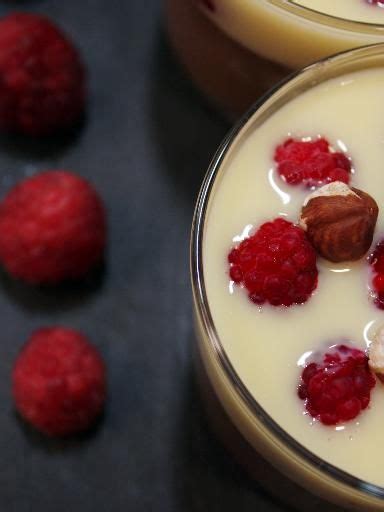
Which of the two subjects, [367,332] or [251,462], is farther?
[251,462]

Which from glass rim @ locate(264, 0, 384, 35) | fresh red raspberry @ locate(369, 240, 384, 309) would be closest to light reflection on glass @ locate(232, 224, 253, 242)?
fresh red raspberry @ locate(369, 240, 384, 309)

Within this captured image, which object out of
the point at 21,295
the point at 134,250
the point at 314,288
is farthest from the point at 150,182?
the point at 314,288

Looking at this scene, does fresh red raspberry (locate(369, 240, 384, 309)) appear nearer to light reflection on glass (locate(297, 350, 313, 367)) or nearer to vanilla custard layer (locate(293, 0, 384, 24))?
light reflection on glass (locate(297, 350, 313, 367))

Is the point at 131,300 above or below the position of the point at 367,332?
below

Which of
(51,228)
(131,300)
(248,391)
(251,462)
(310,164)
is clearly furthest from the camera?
(131,300)

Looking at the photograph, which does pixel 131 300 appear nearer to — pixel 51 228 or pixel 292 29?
pixel 51 228

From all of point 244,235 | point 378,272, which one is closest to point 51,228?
point 244,235
